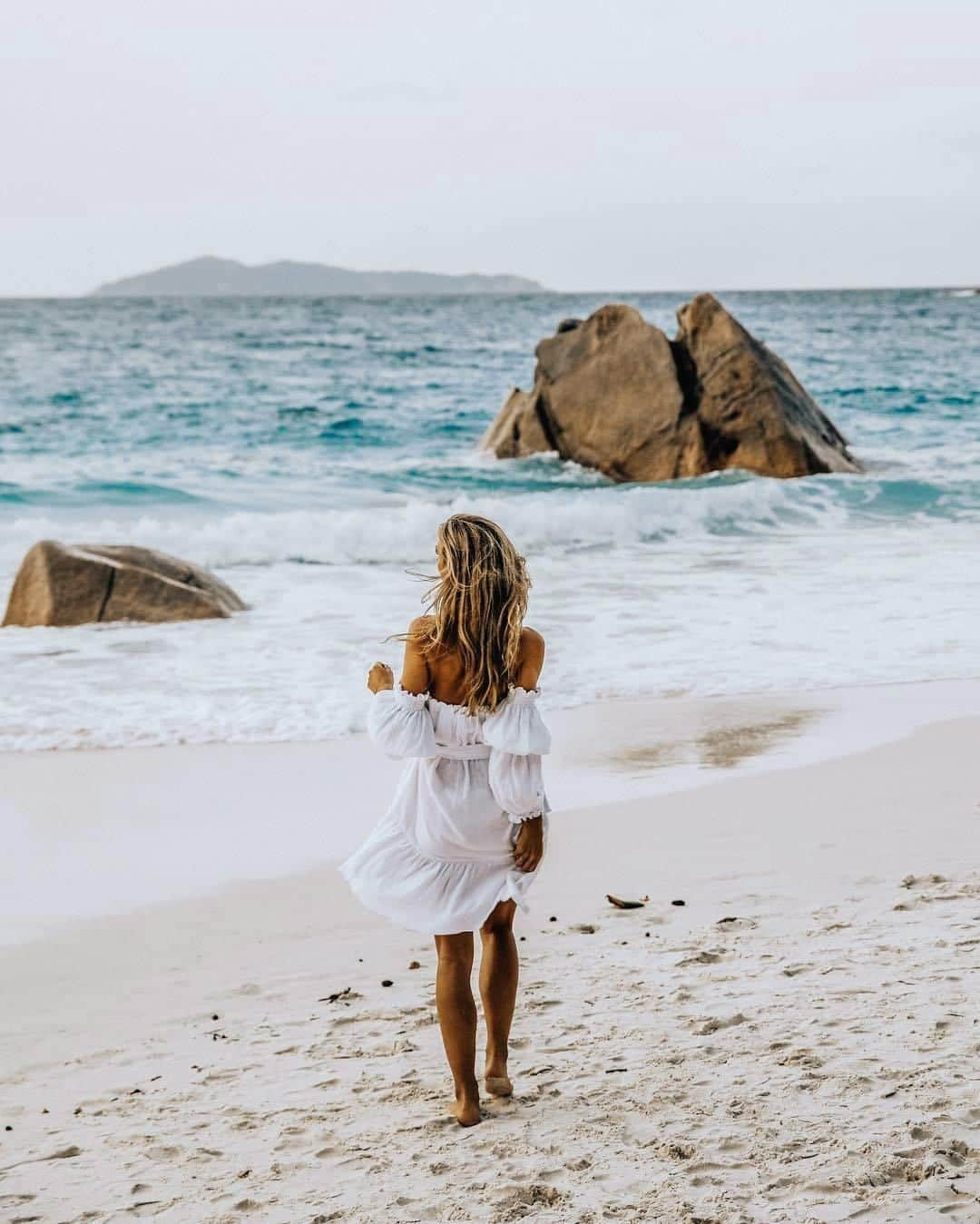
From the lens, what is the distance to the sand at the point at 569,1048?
2.79 m

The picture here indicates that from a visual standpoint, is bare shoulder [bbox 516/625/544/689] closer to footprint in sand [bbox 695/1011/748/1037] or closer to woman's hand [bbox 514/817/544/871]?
woman's hand [bbox 514/817/544/871]

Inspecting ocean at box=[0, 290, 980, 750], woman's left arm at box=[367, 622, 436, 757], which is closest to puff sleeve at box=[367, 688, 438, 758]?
woman's left arm at box=[367, 622, 436, 757]

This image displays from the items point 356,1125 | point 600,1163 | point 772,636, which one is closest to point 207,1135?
point 356,1125

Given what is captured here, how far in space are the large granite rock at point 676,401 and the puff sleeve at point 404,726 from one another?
1382 centimetres

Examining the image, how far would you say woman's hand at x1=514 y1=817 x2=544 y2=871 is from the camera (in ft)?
10.5

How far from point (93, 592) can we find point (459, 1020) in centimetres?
696

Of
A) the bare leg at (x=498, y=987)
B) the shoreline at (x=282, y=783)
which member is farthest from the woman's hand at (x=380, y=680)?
the shoreline at (x=282, y=783)

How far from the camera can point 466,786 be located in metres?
3.16

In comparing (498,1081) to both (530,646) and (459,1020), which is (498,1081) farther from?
(530,646)

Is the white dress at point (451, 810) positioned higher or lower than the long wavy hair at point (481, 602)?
lower

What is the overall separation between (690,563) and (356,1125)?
984cm

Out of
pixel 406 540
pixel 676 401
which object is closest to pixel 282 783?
pixel 406 540

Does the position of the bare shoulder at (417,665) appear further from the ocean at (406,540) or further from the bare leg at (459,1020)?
the bare leg at (459,1020)

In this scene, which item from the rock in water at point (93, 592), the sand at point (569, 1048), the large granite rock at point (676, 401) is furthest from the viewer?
the large granite rock at point (676, 401)
